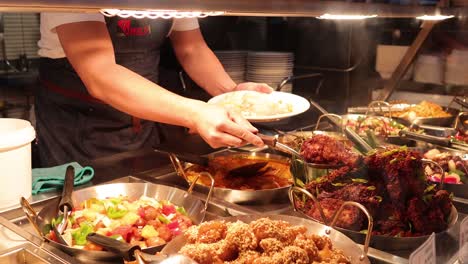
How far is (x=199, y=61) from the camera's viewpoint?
2.57m

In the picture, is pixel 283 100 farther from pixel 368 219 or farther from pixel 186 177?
pixel 368 219

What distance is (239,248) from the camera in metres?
1.15

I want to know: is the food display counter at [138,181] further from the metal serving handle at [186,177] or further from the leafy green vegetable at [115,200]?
the leafy green vegetable at [115,200]

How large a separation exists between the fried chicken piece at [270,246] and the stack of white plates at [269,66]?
7.84 feet

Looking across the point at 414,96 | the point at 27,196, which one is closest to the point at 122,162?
the point at 27,196

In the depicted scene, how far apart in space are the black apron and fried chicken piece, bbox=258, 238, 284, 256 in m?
1.40

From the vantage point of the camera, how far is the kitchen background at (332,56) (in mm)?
3037

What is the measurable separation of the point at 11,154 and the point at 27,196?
6.8 inches

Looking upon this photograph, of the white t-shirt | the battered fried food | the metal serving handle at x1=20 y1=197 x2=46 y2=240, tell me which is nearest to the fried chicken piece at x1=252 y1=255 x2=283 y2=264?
the battered fried food

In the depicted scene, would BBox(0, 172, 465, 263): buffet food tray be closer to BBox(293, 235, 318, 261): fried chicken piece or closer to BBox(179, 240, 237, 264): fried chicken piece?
BBox(293, 235, 318, 261): fried chicken piece

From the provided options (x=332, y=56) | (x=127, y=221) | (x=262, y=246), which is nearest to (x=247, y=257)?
(x=262, y=246)

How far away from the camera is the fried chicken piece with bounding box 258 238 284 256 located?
1116 millimetres

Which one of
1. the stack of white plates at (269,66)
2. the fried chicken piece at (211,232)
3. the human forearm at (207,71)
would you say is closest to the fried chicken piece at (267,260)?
the fried chicken piece at (211,232)

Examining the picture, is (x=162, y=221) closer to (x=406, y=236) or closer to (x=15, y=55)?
(x=406, y=236)
